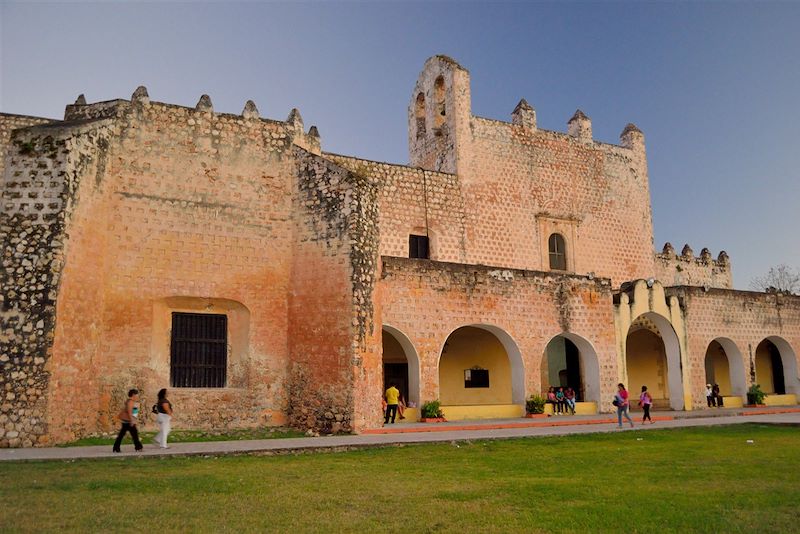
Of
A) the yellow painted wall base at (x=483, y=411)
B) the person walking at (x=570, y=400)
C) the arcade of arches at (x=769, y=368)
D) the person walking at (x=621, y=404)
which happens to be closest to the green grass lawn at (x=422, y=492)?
the person walking at (x=621, y=404)

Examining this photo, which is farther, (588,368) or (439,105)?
(439,105)

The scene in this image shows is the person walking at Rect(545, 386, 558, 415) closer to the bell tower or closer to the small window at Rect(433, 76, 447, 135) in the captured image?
the bell tower

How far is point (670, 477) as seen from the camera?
9047mm

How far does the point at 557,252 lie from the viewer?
26.6 m

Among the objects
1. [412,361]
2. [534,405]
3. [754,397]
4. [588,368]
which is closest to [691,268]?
[754,397]

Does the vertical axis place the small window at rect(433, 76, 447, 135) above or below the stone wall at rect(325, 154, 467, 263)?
above

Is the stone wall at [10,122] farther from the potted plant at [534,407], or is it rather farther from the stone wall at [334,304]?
the potted plant at [534,407]

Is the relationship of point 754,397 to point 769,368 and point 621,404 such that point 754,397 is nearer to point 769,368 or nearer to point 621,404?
point 769,368

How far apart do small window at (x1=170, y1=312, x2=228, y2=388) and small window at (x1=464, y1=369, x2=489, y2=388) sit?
9198mm

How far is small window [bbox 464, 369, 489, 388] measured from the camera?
22859 millimetres

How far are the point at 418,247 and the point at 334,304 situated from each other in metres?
7.50

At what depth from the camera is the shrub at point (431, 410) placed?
17.9 metres

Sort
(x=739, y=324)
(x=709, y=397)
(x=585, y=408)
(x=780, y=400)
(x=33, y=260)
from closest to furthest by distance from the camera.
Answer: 1. (x=33, y=260)
2. (x=585, y=408)
3. (x=709, y=397)
4. (x=739, y=324)
5. (x=780, y=400)

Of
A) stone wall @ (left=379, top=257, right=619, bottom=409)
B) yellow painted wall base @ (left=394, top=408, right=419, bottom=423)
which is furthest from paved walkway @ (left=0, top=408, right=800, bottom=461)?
stone wall @ (left=379, top=257, right=619, bottom=409)
